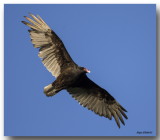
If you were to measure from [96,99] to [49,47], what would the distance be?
56.5 inches

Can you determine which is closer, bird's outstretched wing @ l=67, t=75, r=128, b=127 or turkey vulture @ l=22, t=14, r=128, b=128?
turkey vulture @ l=22, t=14, r=128, b=128

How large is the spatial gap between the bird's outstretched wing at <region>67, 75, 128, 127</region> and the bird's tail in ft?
1.76

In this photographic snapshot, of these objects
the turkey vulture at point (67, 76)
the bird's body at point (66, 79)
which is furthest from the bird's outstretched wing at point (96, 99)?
the bird's body at point (66, 79)

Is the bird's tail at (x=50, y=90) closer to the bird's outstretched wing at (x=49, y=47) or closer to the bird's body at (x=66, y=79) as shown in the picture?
the bird's body at (x=66, y=79)

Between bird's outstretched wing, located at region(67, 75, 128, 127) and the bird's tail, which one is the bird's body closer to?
the bird's tail

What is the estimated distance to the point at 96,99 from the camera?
873 centimetres

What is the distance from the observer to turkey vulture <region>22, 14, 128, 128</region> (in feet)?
26.2

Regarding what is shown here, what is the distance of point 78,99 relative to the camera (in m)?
8.58

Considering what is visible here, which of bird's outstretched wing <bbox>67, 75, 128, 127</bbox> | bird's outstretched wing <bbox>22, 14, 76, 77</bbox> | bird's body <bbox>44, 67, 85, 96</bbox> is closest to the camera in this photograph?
bird's body <bbox>44, 67, 85, 96</bbox>

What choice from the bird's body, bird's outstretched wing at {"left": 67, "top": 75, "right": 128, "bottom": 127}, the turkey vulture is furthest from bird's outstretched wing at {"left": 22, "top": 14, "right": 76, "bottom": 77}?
bird's outstretched wing at {"left": 67, "top": 75, "right": 128, "bottom": 127}

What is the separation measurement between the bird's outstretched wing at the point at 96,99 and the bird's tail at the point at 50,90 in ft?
1.76

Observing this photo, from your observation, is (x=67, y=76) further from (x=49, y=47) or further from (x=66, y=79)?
(x=49, y=47)

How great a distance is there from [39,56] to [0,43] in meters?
0.92

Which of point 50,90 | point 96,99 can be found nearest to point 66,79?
point 50,90
